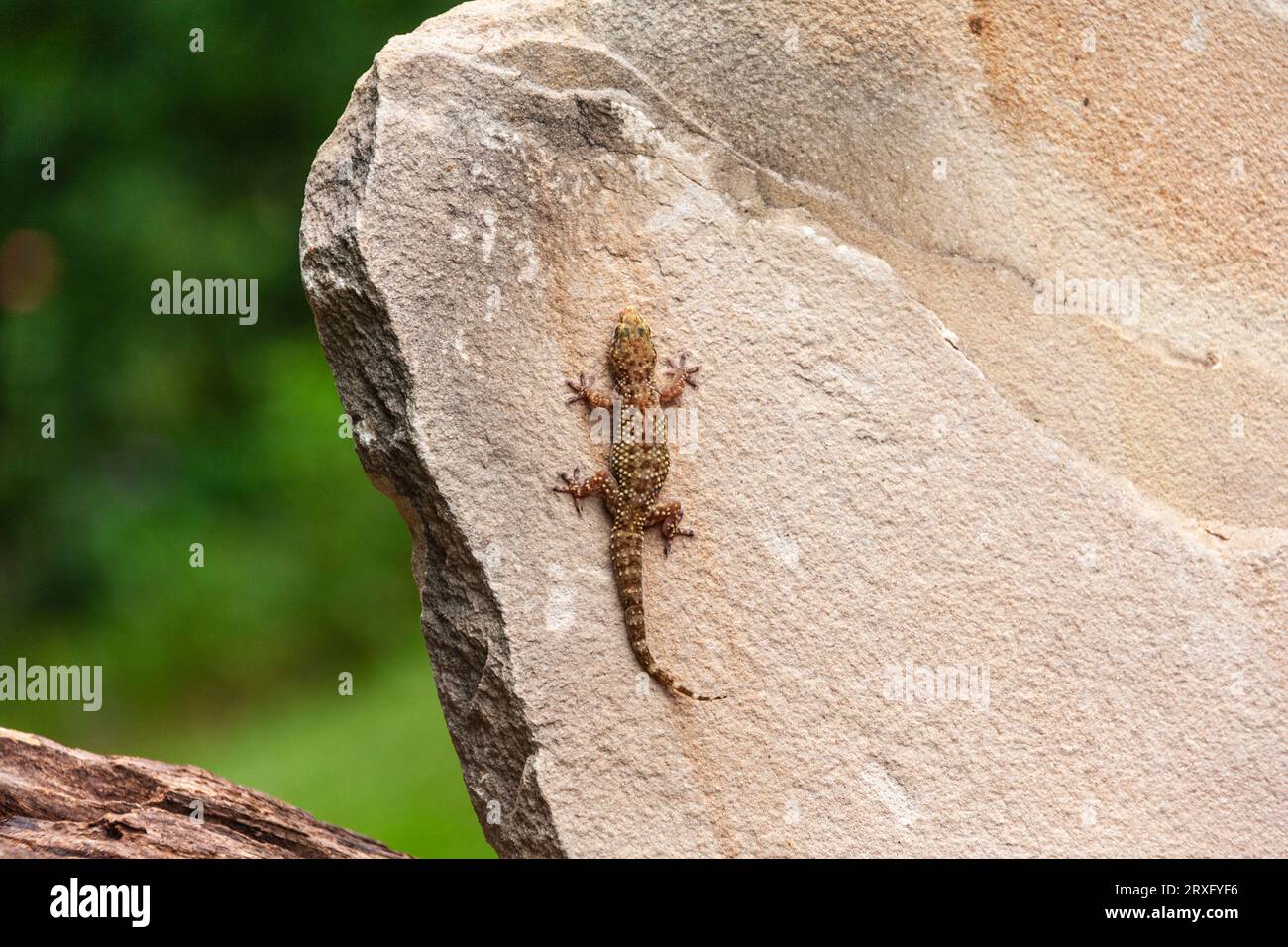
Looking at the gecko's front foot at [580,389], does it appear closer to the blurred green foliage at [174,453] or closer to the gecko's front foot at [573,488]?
the gecko's front foot at [573,488]

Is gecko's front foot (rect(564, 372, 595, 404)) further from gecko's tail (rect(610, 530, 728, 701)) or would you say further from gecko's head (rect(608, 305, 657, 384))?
gecko's tail (rect(610, 530, 728, 701))

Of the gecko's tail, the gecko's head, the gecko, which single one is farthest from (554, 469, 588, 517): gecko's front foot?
the gecko's head

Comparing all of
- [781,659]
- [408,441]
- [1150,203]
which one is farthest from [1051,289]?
[408,441]

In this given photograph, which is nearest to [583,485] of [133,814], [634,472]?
[634,472]

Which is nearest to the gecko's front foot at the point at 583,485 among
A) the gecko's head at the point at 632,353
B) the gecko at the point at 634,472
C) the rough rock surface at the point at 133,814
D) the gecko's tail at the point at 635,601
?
the gecko at the point at 634,472

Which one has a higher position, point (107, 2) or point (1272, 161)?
point (107, 2)

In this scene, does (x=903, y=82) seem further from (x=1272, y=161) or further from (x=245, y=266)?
(x=245, y=266)
